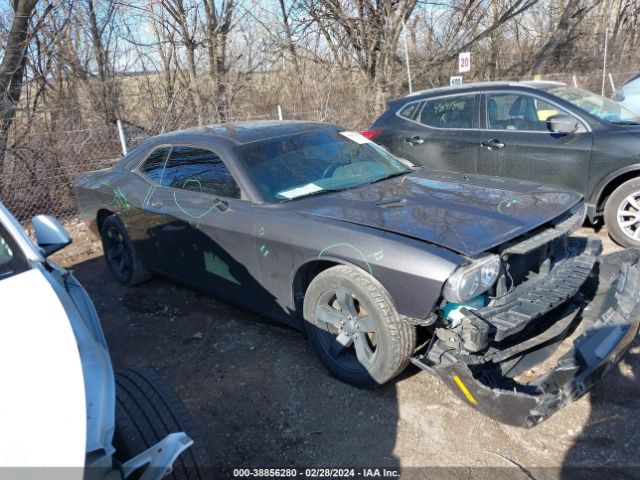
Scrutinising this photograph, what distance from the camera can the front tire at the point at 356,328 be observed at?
2.81 meters

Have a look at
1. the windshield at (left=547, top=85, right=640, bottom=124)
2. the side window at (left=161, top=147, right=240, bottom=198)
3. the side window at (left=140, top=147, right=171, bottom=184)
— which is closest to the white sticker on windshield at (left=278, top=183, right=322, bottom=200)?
the side window at (left=161, top=147, right=240, bottom=198)

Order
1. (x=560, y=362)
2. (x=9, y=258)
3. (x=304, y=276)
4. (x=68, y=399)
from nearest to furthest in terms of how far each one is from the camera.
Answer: (x=68, y=399), (x=560, y=362), (x=9, y=258), (x=304, y=276)

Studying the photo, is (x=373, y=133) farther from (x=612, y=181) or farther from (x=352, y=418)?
(x=352, y=418)

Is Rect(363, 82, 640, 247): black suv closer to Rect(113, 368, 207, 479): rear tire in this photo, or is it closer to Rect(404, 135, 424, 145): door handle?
Rect(404, 135, 424, 145): door handle

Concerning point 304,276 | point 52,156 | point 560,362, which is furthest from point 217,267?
point 52,156

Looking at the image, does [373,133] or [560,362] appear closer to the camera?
[560,362]

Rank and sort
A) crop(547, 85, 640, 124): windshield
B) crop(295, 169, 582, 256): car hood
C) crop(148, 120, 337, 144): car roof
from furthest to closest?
1. crop(547, 85, 640, 124): windshield
2. crop(148, 120, 337, 144): car roof
3. crop(295, 169, 582, 256): car hood

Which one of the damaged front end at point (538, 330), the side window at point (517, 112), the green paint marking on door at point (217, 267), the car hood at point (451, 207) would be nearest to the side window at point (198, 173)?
the green paint marking on door at point (217, 267)

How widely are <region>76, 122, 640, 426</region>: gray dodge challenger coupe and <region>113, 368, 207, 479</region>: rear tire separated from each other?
116 centimetres

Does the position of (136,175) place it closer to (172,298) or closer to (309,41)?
(172,298)

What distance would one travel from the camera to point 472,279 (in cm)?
256

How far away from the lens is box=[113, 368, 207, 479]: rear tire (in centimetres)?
201

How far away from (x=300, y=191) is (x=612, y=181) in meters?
3.32

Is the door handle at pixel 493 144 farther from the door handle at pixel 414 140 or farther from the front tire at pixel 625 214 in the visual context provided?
the front tire at pixel 625 214
